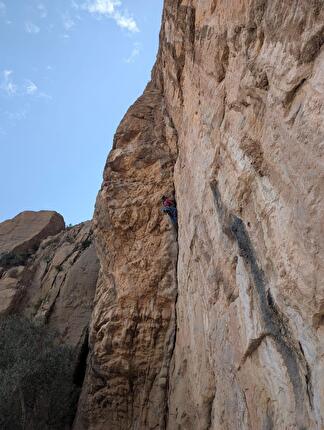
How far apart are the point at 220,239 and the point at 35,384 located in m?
9.81

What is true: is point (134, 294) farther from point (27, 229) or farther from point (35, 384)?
point (27, 229)

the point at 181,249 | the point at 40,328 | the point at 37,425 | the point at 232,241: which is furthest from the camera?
the point at 40,328

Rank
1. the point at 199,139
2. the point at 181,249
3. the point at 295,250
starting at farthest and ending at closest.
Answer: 1. the point at 181,249
2. the point at 199,139
3. the point at 295,250

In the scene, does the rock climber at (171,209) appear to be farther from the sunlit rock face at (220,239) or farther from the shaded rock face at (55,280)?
the shaded rock face at (55,280)

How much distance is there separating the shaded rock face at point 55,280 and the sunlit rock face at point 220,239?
12.9 ft

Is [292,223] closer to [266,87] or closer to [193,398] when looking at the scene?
[266,87]

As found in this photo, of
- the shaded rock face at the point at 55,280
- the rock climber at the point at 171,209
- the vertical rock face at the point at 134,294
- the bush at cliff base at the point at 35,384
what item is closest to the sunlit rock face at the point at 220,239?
the vertical rock face at the point at 134,294

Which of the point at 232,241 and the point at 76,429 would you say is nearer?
the point at 232,241

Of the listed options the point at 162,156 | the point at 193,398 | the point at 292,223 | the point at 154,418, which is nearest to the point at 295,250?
the point at 292,223

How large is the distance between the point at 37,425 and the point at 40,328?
6.69m

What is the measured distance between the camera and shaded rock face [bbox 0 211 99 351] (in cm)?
1816

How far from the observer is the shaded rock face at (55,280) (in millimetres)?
18156

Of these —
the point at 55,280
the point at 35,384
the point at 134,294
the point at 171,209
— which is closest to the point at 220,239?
the point at 171,209

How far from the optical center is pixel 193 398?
8008 mm
